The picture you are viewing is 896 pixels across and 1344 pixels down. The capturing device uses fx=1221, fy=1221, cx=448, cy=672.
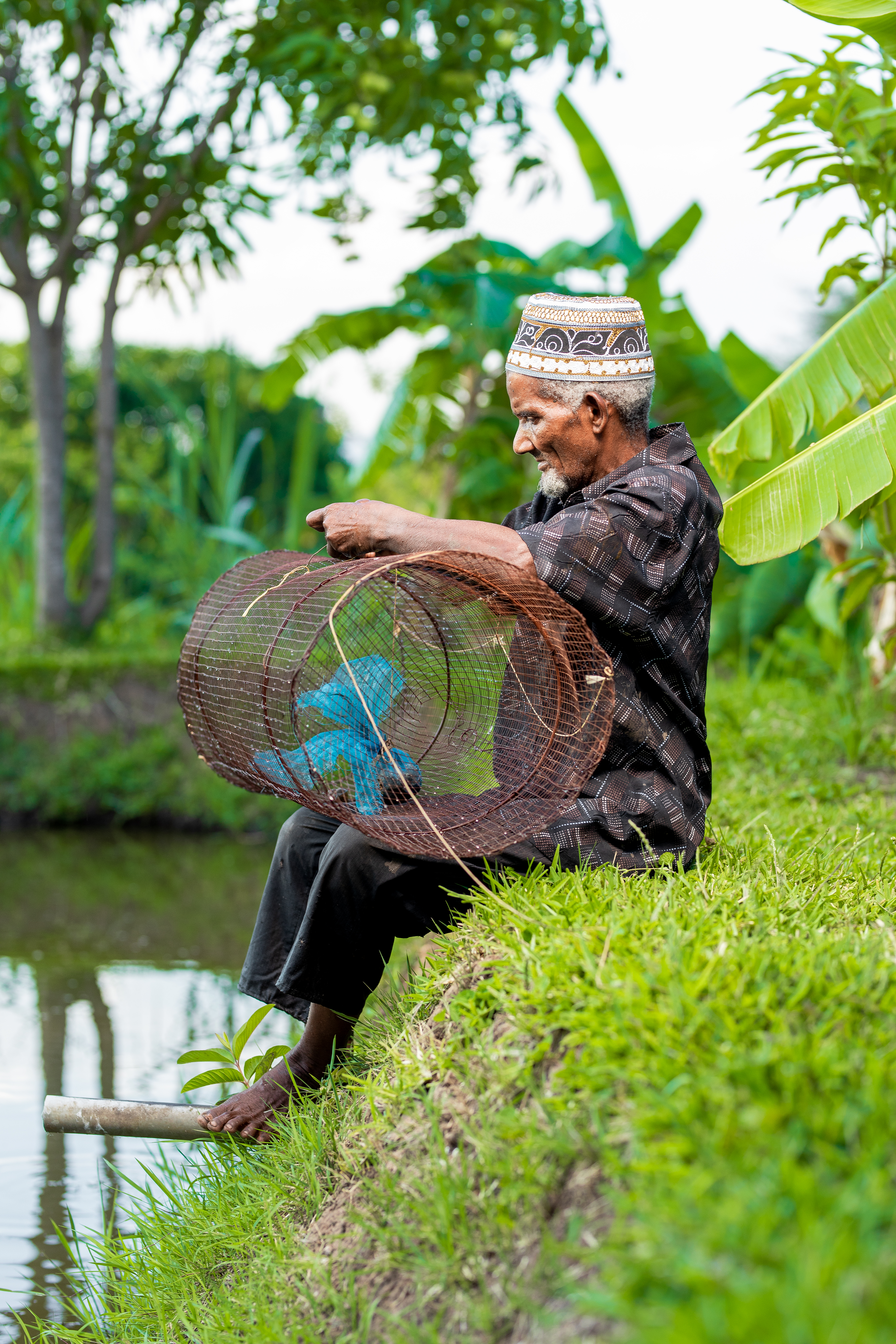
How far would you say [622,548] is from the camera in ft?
7.30

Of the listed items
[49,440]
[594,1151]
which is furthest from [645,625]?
[49,440]

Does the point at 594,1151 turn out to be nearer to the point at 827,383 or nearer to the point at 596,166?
the point at 827,383

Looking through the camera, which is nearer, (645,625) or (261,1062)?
(645,625)

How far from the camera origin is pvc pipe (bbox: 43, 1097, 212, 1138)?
2562 mm

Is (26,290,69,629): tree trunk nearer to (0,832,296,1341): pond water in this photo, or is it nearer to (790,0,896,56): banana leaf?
(0,832,296,1341): pond water

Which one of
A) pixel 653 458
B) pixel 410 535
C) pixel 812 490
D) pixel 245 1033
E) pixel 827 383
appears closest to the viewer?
pixel 410 535

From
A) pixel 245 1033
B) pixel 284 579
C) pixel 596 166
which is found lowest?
pixel 245 1033

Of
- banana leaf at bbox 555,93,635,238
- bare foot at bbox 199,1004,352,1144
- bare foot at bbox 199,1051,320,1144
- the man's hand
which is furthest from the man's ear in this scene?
banana leaf at bbox 555,93,635,238

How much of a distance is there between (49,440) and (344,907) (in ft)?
28.0

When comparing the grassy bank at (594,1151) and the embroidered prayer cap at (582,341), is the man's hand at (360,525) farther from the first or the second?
the grassy bank at (594,1151)

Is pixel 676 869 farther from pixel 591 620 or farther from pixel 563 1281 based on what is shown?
pixel 563 1281

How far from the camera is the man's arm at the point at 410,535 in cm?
220

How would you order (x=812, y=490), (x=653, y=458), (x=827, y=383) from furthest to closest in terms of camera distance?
1. (x=827, y=383)
2. (x=812, y=490)
3. (x=653, y=458)

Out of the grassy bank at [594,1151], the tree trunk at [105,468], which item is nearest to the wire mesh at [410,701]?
the grassy bank at [594,1151]
